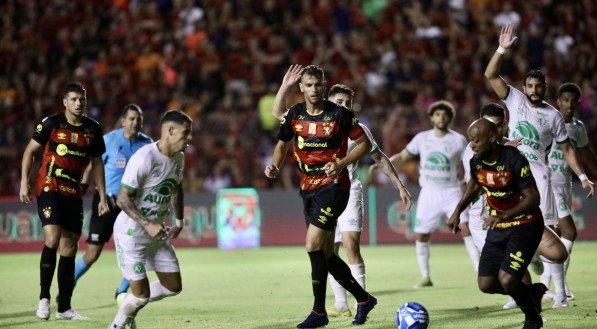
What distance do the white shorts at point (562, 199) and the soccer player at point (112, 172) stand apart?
4.82m

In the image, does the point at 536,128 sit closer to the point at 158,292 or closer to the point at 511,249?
the point at 511,249

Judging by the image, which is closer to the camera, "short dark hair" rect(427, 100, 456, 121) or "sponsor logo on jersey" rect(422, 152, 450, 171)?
"short dark hair" rect(427, 100, 456, 121)

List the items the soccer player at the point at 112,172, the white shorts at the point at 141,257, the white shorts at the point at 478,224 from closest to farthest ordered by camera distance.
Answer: the white shorts at the point at 141,257 < the white shorts at the point at 478,224 < the soccer player at the point at 112,172

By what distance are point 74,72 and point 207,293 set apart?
45.5 ft

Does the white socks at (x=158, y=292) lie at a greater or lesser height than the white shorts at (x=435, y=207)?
lesser

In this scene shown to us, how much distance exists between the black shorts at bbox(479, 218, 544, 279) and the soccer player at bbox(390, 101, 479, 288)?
5.13 metres

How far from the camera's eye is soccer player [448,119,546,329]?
9.01 meters

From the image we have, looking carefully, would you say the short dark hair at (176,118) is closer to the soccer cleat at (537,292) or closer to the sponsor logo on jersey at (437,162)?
the soccer cleat at (537,292)

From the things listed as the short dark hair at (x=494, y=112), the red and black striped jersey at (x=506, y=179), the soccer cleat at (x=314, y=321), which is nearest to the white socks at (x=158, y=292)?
the soccer cleat at (x=314, y=321)

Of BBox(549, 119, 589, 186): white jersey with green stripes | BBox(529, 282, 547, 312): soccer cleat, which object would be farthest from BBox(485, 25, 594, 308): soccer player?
BBox(529, 282, 547, 312): soccer cleat

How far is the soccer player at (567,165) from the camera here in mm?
11945

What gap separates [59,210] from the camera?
440 inches

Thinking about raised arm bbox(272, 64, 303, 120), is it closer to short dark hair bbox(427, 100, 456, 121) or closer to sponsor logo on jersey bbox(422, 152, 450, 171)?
short dark hair bbox(427, 100, 456, 121)

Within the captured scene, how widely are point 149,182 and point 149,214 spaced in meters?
0.28
